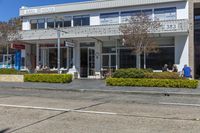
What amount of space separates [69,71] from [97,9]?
6659 millimetres

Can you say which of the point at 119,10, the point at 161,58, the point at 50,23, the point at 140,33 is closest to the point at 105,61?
the point at 119,10

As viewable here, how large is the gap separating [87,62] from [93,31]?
412cm

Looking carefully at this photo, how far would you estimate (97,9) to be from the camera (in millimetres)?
32375

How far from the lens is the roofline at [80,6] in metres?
30.7

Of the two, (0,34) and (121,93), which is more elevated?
(0,34)

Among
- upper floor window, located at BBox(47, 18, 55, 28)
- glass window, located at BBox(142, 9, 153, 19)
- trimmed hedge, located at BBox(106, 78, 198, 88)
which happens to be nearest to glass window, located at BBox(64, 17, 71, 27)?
upper floor window, located at BBox(47, 18, 55, 28)

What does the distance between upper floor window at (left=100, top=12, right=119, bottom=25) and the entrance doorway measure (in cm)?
293

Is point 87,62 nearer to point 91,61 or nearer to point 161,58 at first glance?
point 91,61

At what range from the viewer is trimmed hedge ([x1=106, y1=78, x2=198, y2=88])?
20.1 m

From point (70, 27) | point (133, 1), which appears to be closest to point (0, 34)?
point (70, 27)

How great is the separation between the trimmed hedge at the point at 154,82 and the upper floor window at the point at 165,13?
1014cm

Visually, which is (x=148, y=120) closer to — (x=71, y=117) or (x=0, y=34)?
(x=71, y=117)

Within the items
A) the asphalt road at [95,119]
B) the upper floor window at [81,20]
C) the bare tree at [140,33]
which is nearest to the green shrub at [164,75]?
the bare tree at [140,33]

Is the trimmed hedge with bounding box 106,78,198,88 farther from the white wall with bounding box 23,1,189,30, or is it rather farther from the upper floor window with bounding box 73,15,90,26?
the upper floor window with bounding box 73,15,90,26
